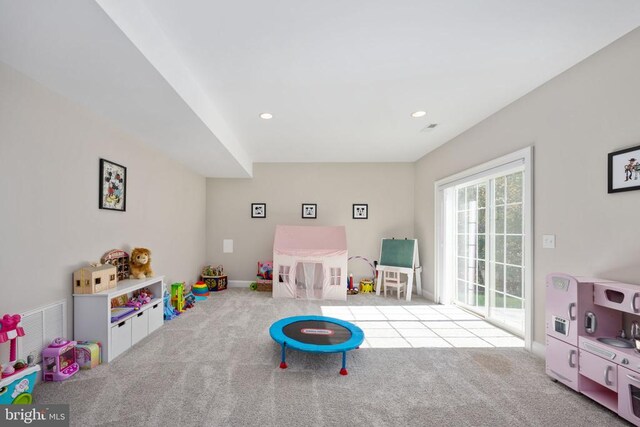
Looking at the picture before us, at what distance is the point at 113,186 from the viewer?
3066 millimetres

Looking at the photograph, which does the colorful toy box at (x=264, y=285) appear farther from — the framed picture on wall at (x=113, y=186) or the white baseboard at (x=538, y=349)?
the white baseboard at (x=538, y=349)

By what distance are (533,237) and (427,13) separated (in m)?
2.29

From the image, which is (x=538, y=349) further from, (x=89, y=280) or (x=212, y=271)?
(x=212, y=271)

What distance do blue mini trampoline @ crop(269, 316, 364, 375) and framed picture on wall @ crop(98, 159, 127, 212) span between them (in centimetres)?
217

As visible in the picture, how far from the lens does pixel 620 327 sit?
207 cm

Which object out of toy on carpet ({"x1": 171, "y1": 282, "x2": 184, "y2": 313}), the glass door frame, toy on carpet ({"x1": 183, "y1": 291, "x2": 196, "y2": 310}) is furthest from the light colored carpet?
toy on carpet ({"x1": 183, "y1": 291, "x2": 196, "y2": 310})

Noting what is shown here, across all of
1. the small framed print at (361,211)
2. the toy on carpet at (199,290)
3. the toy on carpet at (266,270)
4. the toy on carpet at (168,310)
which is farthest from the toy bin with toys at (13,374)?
the small framed print at (361,211)

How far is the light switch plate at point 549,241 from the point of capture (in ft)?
8.39

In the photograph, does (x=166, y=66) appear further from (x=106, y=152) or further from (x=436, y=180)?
(x=436, y=180)

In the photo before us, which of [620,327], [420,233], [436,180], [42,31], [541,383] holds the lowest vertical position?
[541,383]

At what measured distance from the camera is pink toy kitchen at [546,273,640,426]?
1.78m

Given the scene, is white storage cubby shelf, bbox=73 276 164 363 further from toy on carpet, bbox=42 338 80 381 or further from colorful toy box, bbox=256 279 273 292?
colorful toy box, bbox=256 279 273 292

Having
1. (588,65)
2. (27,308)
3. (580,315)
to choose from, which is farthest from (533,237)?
(27,308)

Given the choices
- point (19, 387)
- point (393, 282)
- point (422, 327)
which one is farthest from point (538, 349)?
point (19, 387)
